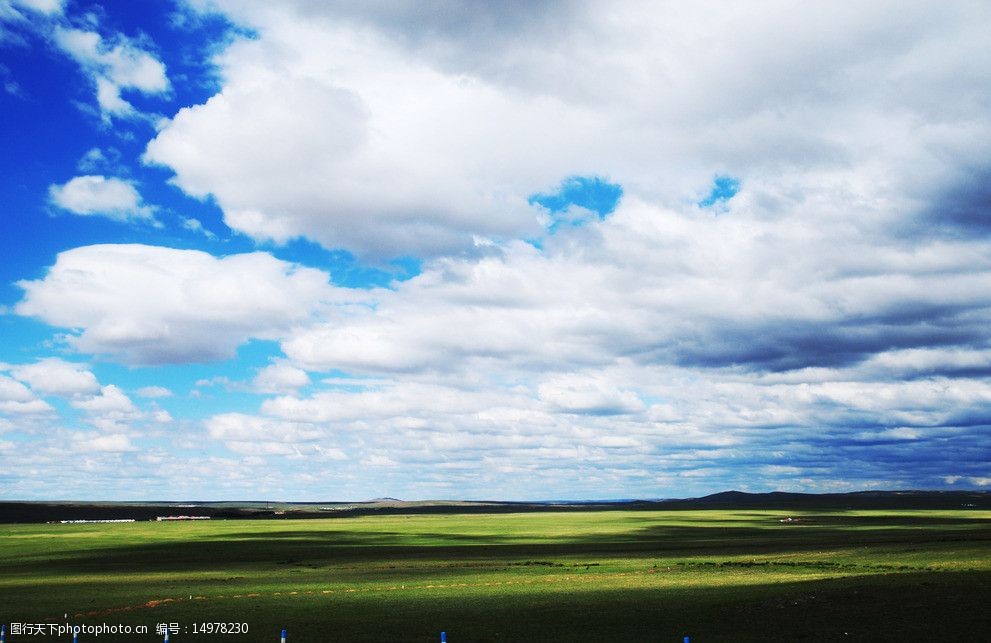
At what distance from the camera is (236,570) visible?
235 ft

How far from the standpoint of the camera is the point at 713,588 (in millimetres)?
49812

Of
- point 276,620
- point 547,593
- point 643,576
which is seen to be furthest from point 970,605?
point 276,620

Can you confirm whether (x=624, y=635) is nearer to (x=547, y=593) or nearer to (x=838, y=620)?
(x=838, y=620)

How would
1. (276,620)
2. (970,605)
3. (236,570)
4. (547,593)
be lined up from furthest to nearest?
(236,570), (547,593), (276,620), (970,605)

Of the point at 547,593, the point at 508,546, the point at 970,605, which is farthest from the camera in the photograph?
the point at 508,546

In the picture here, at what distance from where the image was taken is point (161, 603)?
150 feet

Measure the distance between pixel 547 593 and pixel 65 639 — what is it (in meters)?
27.1

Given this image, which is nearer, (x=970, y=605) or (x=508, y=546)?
(x=970, y=605)

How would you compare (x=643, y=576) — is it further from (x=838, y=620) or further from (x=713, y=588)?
(x=838, y=620)

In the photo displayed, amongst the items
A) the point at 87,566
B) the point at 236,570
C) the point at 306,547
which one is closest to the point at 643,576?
the point at 236,570

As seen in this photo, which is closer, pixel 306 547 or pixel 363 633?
pixel 363 633

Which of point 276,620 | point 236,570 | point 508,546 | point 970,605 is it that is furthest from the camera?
point 508,546

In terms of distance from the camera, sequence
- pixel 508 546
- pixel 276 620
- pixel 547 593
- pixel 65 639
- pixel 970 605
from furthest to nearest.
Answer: pixel 508 546, pixel 547 593, pixel 276 620, pixel 970 605, pixel 65 639

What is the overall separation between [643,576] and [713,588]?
10766mm
